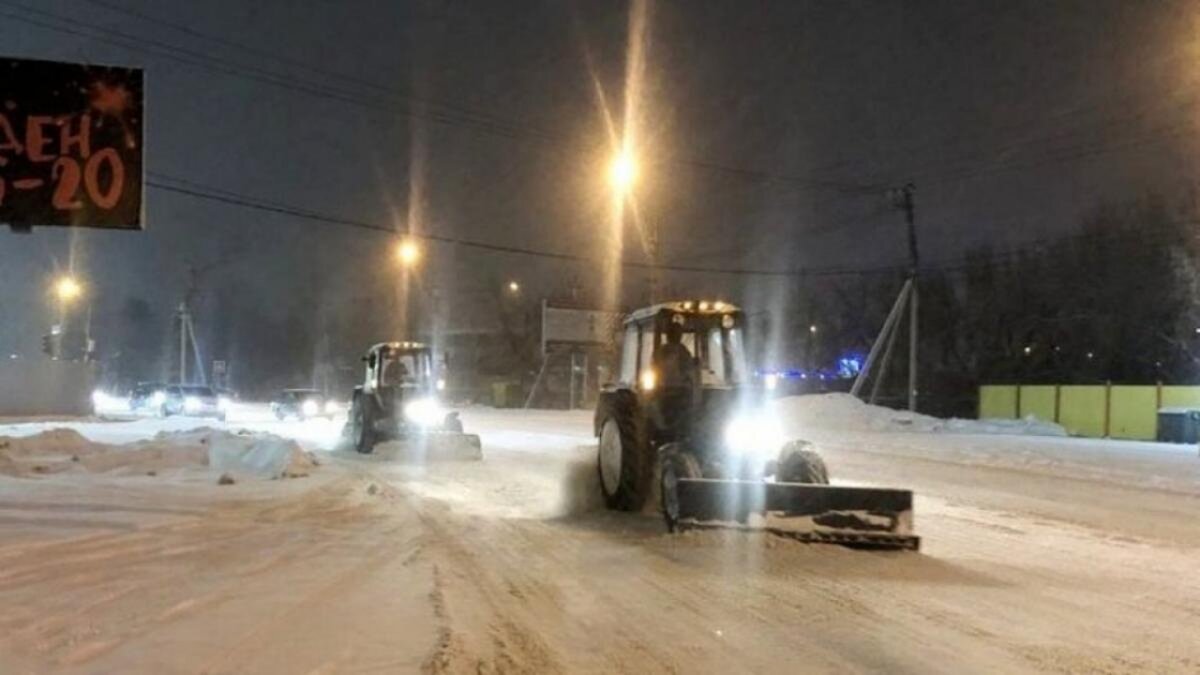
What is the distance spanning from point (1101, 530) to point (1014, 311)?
64.1 m

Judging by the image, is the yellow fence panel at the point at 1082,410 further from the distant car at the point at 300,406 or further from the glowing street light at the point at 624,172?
the distant car at the point at 300,406

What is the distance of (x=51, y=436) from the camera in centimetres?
2758

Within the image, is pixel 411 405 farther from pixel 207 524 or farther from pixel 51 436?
pixel 207 524

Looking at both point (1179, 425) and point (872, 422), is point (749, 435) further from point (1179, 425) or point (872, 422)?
point (1179, 425)

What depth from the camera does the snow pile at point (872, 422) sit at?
4388 centimetres

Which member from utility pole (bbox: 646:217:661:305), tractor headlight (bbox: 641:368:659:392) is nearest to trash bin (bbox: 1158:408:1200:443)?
utility pole (bbox: 646:217:661:305)

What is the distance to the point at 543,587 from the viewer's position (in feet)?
34.3

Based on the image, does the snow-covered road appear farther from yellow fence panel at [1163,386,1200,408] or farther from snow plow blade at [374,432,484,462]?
yellow fence panel at [1163,386,1200,408]

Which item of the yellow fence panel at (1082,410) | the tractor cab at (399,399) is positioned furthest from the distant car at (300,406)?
the yellow fence panel at (1082,410)

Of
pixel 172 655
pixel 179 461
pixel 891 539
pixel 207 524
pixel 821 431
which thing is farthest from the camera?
pixel 821 431

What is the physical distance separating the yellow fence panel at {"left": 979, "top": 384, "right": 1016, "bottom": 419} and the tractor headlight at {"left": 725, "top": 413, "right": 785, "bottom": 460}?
40880 millimetres

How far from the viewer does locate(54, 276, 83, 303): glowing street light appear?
73.0 metres

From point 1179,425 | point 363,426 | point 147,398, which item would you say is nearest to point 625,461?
point 363,426

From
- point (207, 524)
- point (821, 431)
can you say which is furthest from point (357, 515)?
point (821, 431)
